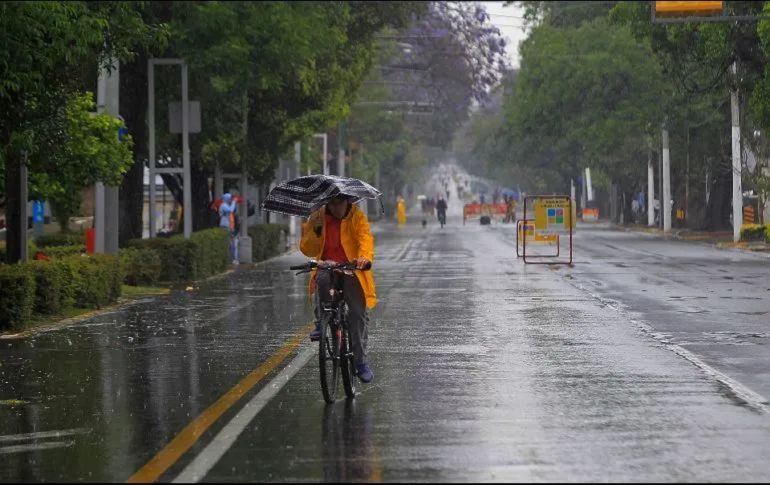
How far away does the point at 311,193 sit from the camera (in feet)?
40.2

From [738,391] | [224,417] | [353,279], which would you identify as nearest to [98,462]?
[224,417]

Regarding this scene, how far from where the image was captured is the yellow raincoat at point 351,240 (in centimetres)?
1212

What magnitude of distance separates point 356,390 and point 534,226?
28665 millimetres

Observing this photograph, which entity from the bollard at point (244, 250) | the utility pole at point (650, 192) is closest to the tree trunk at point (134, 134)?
the bollard at point (244, 250)

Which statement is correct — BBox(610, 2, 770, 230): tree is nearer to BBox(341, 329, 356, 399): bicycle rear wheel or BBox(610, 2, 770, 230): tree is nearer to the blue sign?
the blue sign

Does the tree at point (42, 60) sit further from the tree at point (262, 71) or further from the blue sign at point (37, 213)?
the blue sign at point (37, 213)

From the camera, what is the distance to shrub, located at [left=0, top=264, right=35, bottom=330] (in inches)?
762

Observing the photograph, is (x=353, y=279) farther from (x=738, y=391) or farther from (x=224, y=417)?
(x=738, y=391)

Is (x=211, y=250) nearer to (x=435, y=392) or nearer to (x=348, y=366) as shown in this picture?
(x=435, y=392)

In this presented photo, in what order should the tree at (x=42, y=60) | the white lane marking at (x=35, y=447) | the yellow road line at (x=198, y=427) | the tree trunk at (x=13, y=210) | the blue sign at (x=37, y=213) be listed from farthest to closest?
1. the blue sign at (x=37, y=213)
2. the tree trunk at (x=13, y=210)
3. the tree at (x=42, y=60)
4. the white lane marking at (x=35, y=447)
5. the yellow road line at (x=198, y=427)

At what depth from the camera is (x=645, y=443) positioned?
9.90 meters

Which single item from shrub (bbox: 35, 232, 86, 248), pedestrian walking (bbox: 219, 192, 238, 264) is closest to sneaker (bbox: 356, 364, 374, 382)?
pedestrian walking (bbox: 219, 192, 238, 264)

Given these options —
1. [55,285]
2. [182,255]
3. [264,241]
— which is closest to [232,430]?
[55,285]

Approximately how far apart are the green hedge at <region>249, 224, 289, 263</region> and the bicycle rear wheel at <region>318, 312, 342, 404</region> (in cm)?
2870
